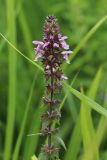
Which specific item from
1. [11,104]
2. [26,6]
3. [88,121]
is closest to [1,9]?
[26,6]

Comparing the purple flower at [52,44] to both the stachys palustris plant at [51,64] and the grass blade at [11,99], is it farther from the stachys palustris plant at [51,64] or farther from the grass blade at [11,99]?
the grass blade at [11,99]

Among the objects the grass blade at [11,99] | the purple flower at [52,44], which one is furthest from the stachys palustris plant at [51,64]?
the grass blade at [11,99]

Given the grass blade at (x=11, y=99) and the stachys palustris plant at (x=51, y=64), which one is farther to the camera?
the grass blade at (x=11, y=99)

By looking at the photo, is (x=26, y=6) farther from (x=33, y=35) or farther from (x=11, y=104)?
(x=11, y=104)

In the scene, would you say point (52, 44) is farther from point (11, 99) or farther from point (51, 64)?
point (11, 99)

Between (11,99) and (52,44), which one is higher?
(52,44)

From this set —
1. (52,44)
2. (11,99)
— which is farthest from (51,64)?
(11,99)

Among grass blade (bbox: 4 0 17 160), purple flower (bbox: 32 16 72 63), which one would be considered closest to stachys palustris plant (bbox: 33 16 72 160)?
purple flower (bbox: 32 16 72 63)

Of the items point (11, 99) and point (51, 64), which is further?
point (11, 99)
